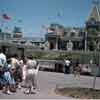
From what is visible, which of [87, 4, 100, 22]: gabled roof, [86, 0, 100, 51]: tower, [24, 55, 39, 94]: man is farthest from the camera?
[87, 4, 100, 22]: gabled roof

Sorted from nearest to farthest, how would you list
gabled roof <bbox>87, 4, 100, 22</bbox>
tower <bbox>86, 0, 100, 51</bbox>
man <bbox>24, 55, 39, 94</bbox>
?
man <bbox>24, 55, 39, 94</bbox> < tower <bbox>86, 0, 100, 51</bbox> < gabled roof <bbox>87, 4, 100, 22</bbox>

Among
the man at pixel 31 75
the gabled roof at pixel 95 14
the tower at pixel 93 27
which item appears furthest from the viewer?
the gabled roof at pixel 95 14

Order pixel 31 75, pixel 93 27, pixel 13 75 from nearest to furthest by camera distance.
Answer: pixel 31 75, pixel 13 75, pixel 93 27

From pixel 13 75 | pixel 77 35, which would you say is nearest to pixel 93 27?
pixel 77 35

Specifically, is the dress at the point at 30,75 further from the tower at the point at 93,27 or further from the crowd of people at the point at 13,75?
the tower at the point at 93,27

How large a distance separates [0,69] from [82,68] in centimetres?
2085

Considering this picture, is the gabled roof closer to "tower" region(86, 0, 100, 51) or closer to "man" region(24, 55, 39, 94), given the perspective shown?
"tower" region(86, 0, 100, 51)

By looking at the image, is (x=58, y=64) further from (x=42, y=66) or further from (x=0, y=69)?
(x=0, y=69)

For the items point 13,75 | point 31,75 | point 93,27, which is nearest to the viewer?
point 31,75

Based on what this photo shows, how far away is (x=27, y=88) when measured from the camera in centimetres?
1603

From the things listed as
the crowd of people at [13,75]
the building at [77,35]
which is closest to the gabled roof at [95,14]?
the building at [77,35]

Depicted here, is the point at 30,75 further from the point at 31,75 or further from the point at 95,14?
the point at 95,14

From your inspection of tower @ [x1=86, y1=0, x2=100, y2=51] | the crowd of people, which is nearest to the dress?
the crowd of people

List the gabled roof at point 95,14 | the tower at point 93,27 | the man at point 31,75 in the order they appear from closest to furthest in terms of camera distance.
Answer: the man at point 31,75 → the tower at point 93,27 → the gabled roof at point 95,14
